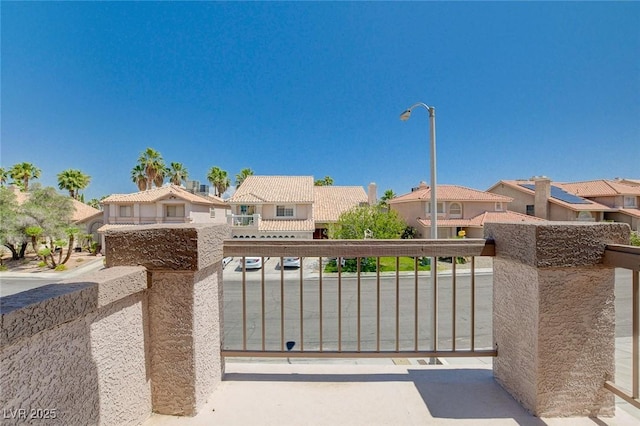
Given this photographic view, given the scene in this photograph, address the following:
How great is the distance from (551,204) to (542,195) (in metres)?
1.10

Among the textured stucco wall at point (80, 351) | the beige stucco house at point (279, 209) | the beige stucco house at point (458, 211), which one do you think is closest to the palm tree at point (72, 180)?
the beige stucco house at point (279, 209)

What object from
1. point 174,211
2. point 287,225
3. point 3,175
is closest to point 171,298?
point 287,225

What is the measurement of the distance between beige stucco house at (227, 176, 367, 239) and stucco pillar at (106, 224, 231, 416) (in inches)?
792

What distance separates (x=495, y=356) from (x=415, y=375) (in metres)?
0.65

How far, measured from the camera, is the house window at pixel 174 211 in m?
24.9

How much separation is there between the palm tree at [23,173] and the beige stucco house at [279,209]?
90.0ft

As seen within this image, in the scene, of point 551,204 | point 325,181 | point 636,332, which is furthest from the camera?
point 325,181

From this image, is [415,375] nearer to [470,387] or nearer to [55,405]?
[470,387]

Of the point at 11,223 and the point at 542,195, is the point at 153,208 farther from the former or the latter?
the point at 542,195

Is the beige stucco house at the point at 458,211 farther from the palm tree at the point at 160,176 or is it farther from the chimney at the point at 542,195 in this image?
the palm tree at the point at 160,176

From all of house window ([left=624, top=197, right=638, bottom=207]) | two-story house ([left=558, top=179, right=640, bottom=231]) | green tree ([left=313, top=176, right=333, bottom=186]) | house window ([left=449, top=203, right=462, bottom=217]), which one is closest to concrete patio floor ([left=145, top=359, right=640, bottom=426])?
house window ([left=449, top=203, right=462, bottom=217])

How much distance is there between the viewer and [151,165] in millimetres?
32812

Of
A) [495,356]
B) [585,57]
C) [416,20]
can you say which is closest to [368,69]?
[416,20]

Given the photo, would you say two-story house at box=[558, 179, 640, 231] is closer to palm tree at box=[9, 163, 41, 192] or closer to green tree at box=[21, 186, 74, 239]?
green tree at box=[21, 186, 74, 239]
